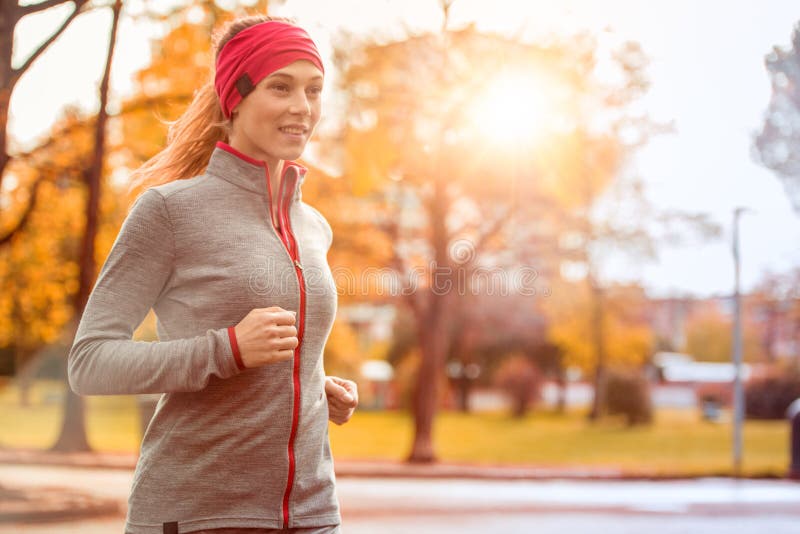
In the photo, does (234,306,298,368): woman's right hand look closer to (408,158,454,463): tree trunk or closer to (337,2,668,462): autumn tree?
(337,2,668,462): autumn tree

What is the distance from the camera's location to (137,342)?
1.93 metres

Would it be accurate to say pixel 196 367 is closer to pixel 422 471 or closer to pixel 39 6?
pixel 39 6

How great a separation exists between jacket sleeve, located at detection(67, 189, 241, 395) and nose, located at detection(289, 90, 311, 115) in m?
0.32

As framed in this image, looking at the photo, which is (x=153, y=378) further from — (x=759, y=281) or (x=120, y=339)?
(x=759, y=281)

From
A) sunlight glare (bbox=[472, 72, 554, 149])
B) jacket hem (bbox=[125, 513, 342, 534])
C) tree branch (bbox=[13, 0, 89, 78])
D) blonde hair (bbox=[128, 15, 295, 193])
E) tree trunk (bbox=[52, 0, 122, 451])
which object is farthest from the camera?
sunlight glare (bbox=[472, 72, 554, 149])

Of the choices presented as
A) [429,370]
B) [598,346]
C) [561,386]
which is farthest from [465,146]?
[561,386]

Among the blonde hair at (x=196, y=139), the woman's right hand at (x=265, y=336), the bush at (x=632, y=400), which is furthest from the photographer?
the bush at (x=632, y=400)

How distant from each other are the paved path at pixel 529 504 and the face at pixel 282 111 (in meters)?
7.74

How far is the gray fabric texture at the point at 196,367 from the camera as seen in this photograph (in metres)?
1.94

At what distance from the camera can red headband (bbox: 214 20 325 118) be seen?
2104 mm

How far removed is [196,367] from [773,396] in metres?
41.5

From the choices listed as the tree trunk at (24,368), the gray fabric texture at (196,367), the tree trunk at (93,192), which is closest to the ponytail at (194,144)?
the gray fabric texture at (196,367)

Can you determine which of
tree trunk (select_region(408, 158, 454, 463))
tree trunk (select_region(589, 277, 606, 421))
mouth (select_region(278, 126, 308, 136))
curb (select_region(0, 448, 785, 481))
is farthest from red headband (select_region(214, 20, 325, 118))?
tree trunk (select_region(589, 277, 606, 421))

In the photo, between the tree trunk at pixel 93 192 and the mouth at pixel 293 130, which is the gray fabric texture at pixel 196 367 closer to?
the mouth at pixel 293 130
